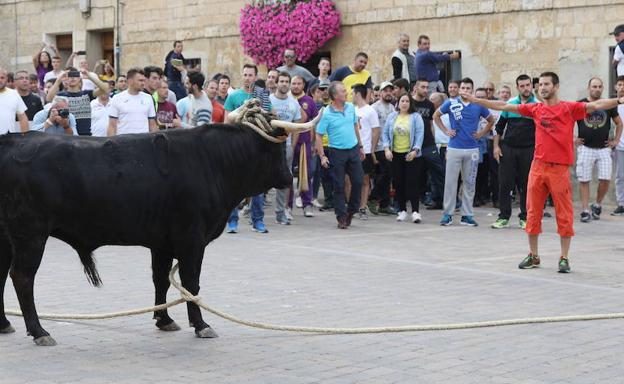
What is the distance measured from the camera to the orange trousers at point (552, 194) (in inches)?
441

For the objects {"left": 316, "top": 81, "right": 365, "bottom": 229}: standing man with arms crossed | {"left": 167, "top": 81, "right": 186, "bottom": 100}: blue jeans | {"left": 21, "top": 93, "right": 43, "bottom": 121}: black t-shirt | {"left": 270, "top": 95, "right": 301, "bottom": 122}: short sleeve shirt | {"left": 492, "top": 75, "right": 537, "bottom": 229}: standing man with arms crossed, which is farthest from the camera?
{"left": 167, "top": 81, "right": 186, "bottom": 100}: blue jeans

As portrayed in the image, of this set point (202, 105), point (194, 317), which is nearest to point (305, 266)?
point (194, 317)

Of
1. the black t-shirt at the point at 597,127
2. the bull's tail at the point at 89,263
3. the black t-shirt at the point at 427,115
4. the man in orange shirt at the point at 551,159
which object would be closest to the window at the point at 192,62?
the black t-shirt at the point at 427,115

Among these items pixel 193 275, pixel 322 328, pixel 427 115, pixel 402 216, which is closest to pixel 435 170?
pixel 427 115

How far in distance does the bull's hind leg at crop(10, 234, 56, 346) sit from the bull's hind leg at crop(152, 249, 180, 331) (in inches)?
33.2

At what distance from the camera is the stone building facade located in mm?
19047

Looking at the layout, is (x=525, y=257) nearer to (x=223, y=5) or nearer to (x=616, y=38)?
(x=616, y=38)

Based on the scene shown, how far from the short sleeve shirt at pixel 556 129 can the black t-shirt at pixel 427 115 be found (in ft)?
17.6

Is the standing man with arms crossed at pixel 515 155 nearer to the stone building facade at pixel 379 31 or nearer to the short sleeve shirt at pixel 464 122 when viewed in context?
the short sleeve shirt at pixel 464 122

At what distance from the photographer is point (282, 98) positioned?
15.4 metres

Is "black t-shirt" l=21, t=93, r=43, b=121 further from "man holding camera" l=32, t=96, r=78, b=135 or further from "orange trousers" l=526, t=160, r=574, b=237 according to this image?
"orange trousers" l=526, t=160, r=574, b=237

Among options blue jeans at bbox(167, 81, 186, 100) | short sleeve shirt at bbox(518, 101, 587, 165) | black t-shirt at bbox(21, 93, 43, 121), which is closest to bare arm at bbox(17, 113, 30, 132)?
black t-shirt at bbox(21, 93, 43, 121)

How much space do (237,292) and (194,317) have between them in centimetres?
184

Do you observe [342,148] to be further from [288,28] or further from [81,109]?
[288,28]
